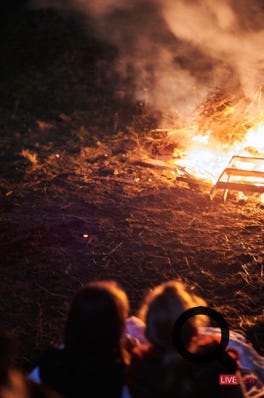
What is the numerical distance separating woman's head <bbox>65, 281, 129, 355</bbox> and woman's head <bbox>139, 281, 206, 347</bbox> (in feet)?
0.54

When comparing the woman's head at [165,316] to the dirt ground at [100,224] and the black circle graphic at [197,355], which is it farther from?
the dirt ground at [100,224]

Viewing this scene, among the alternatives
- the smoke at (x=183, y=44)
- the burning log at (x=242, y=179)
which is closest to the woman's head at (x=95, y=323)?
the burning log at (x=242, y=179)

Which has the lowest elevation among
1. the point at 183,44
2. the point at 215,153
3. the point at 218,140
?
the point at 215,153

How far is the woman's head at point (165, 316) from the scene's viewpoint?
2197mm

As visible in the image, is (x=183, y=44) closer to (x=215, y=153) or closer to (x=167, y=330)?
(x=215, y=153)

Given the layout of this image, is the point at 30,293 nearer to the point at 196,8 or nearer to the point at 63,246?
the point at 63,246

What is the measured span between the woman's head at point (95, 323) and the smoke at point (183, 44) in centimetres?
598

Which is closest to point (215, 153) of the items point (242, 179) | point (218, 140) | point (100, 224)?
point (218, 140)

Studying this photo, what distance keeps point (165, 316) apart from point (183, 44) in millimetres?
10364

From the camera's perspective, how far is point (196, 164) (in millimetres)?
6867

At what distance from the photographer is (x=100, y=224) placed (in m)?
5.15

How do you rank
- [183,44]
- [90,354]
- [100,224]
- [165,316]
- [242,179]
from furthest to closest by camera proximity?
1. [183,44]
2. [242,179]
3. [100,224]
4. [165,316]
5. [90,354]

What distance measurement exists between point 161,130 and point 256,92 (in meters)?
1.83

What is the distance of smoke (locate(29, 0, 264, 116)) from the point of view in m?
8.66
